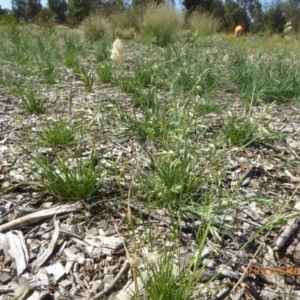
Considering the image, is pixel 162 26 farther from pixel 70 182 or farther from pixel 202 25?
pixel 70 182

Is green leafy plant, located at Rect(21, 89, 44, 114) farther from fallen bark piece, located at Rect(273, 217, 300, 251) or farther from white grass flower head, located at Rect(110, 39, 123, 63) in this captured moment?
fallen bark piece, located at Rect(273, 217, 300, 251)

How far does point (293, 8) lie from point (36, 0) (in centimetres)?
2490

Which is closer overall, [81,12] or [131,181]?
[131,181]

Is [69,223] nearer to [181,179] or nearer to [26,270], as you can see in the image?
[26,270]

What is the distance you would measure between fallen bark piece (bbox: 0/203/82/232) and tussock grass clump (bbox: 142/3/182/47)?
665cm

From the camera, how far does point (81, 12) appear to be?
22.5 m

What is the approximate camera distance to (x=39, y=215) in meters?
1.50

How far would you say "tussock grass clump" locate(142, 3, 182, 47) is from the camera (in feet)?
26.1

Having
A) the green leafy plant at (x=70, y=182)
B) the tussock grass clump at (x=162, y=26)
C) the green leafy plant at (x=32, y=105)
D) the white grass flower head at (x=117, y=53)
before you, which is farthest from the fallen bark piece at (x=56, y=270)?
the tussock grass clump at (x=162, y=26)

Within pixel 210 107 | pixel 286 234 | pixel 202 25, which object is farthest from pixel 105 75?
pixel 202 25

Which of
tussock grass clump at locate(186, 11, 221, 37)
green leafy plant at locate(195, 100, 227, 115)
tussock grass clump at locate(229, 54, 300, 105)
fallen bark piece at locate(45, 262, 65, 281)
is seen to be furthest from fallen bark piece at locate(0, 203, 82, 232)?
tussock grass clump at locate(186, 11, 221, 37)

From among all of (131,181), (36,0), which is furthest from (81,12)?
(131,181)

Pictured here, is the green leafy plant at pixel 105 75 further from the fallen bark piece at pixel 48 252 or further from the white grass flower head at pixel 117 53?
the fallen bark piece at pixel 48 252

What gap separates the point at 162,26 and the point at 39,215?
7.56 metres
